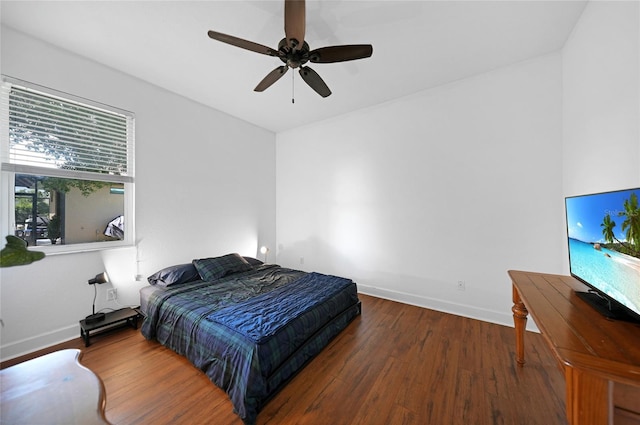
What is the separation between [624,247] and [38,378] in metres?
2.65

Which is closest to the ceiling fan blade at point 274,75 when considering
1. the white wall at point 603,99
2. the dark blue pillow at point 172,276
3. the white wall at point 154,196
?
the white wall at point 154,196

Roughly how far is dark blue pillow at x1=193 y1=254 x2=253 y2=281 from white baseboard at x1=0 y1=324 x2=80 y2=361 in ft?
3.98

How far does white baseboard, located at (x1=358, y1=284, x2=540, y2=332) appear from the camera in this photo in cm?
248

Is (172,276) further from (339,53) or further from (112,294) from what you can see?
(339,53)

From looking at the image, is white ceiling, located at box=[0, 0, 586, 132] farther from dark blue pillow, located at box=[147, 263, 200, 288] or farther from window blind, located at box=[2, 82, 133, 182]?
dark blue pillow, located at box=[147, 263, 200, 288]

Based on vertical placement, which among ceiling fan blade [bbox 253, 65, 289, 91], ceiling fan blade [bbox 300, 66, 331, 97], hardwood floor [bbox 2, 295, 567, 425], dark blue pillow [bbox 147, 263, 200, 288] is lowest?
hardwood floor [bbox 2, 295, 567, 425]

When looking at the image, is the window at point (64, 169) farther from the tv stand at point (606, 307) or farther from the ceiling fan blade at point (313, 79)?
the tv stand at point (606, 307)

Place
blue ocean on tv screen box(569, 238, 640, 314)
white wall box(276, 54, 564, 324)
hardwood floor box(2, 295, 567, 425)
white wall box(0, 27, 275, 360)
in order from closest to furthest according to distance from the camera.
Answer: blue ocean on tv screen box(569, 238, 640, 314), hardwood floor box(2, 295, 567, 425), white wall box(0, 27, 275, 360), white wall box(276, 54, 564, 324)

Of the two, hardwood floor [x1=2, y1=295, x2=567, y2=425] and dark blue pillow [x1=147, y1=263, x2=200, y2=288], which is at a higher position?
dark blue pillow [x1=147, y1=263, x2=200, y2=288]

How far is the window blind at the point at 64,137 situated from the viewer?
6.53ft

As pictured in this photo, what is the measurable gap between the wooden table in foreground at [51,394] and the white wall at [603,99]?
2.87 metres

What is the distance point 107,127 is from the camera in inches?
98.5

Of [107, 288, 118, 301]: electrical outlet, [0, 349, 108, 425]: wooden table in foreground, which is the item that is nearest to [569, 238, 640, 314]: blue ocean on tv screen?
[0, 349, 108, 425]: wooden table in foreground

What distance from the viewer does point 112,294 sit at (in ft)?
8.10
